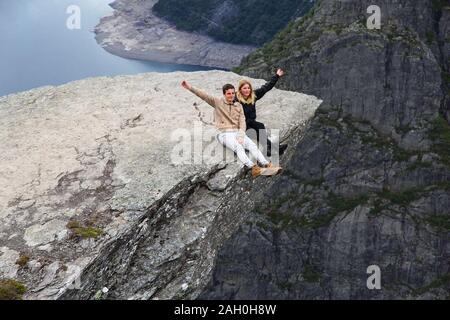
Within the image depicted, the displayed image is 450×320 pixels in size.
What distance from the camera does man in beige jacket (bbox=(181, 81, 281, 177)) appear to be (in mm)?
10172

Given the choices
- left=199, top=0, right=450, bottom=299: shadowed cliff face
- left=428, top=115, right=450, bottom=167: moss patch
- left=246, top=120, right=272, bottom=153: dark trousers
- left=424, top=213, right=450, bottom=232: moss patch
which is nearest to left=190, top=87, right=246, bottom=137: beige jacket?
left=246, top=120, right=272, bottom=153: dark trousers

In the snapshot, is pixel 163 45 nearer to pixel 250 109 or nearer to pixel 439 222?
pixel 439 222

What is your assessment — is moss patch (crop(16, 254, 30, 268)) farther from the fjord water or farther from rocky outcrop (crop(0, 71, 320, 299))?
the fjord water

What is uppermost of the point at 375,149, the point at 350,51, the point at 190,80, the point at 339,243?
Result: the point at 190,80

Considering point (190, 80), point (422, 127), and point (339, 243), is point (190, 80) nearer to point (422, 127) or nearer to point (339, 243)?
point (339, 243)

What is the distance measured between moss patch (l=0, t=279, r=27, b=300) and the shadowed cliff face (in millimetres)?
49481

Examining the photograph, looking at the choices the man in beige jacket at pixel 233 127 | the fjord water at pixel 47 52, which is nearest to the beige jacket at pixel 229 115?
the man in beige jacket at pixel 233 127

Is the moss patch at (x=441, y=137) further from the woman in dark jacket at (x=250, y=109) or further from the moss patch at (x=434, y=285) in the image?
the woman in dark jacket at (x=250, y=109)

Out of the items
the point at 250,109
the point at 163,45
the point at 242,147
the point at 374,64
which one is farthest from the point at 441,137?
the point at 163,45

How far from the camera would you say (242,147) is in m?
10.3

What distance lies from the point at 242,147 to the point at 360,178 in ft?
220

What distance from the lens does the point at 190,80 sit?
45.3 ft

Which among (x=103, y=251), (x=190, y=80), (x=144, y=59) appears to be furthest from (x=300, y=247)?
(x=144, y=59)

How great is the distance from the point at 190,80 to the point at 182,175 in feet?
14.1
